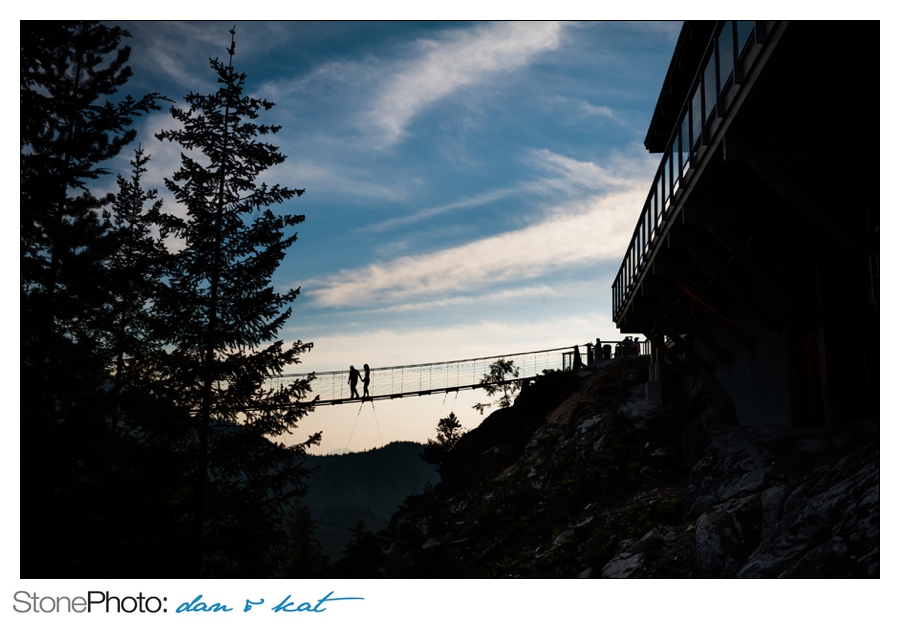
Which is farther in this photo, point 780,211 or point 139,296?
point 139,296

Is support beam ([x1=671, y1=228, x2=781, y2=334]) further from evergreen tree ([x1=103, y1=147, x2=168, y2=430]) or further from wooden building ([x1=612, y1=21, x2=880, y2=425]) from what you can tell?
evergreen tree ([x1=103, y1=147, x2=168, y2=430])

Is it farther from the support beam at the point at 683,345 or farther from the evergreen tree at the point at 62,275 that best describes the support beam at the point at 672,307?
the evergreen tree at the point at 62,275

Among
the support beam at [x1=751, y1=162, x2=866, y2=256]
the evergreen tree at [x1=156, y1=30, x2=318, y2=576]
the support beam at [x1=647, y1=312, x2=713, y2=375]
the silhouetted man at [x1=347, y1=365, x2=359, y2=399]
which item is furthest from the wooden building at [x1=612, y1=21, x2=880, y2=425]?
the silhouetted man at [x1=347, y1=365, x2=359, y2=399]

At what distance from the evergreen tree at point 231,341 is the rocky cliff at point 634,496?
5.56m

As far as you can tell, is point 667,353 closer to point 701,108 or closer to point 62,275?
point 701,108

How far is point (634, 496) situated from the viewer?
1627 centimetres

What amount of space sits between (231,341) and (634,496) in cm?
1092

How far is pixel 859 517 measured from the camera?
266 inches

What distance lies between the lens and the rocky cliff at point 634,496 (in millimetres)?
7660

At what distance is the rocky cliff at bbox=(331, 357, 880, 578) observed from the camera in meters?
7.66

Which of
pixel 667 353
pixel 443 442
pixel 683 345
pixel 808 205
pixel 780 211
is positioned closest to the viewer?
pixel 808 205

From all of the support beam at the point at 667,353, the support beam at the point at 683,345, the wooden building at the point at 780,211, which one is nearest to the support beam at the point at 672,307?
the wooden building at the point at 780,211

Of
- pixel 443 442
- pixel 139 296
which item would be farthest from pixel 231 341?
pixel 443 442
